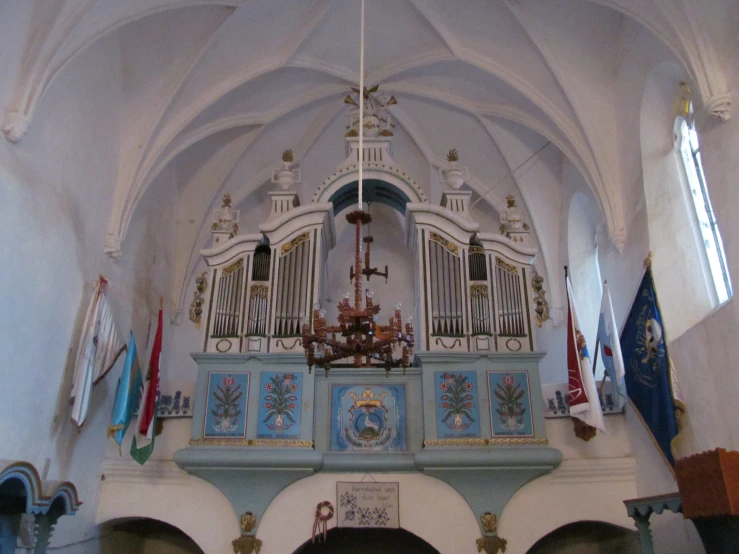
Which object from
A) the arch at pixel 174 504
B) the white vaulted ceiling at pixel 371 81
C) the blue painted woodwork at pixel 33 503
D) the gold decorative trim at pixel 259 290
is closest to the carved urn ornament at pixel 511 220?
the white vaulted ceiling at pixel 371 81

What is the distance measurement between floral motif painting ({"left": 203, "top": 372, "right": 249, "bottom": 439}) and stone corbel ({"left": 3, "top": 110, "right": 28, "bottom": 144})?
3.86m

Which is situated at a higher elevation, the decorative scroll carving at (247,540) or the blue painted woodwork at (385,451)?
the blue painted woodwork at (385,451)

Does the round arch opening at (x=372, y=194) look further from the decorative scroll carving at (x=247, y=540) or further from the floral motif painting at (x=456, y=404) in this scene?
the decorative scroll carving at (x=247, y=540)

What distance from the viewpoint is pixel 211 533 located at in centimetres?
862

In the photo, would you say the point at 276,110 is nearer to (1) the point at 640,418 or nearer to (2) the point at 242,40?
(2) the point at 242,40

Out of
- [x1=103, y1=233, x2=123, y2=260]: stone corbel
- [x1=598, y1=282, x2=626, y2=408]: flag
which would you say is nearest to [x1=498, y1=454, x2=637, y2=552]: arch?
[x1=598, y1=282, x2=626, y2=408]: flag

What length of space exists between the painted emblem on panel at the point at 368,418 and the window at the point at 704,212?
418 cm

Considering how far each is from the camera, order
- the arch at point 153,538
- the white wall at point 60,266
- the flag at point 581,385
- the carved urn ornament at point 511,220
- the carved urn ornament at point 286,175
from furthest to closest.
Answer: the carved urn ornament at point 286,175, the carved urn ornament at point 511,220, the arch at point 153,538, the flag at point 581,385, the white wall at point 60,266

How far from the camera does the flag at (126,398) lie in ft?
28.1

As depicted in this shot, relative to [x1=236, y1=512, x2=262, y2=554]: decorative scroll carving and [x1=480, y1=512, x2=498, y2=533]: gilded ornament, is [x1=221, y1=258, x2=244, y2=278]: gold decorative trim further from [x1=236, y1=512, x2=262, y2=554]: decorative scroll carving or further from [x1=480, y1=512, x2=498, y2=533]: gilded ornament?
[x1=480, y1=512, x2=498, y2=533]: gilded ornament

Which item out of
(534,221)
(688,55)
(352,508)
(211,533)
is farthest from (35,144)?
(534,221)

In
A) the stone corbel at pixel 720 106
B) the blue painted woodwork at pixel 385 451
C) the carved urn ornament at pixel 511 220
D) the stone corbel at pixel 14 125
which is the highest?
the carved urn ornament at pixel 511 220

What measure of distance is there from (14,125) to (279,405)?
15.1 feet

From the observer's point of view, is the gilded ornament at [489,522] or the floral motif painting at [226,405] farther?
the floral motif painting at [226,405]
